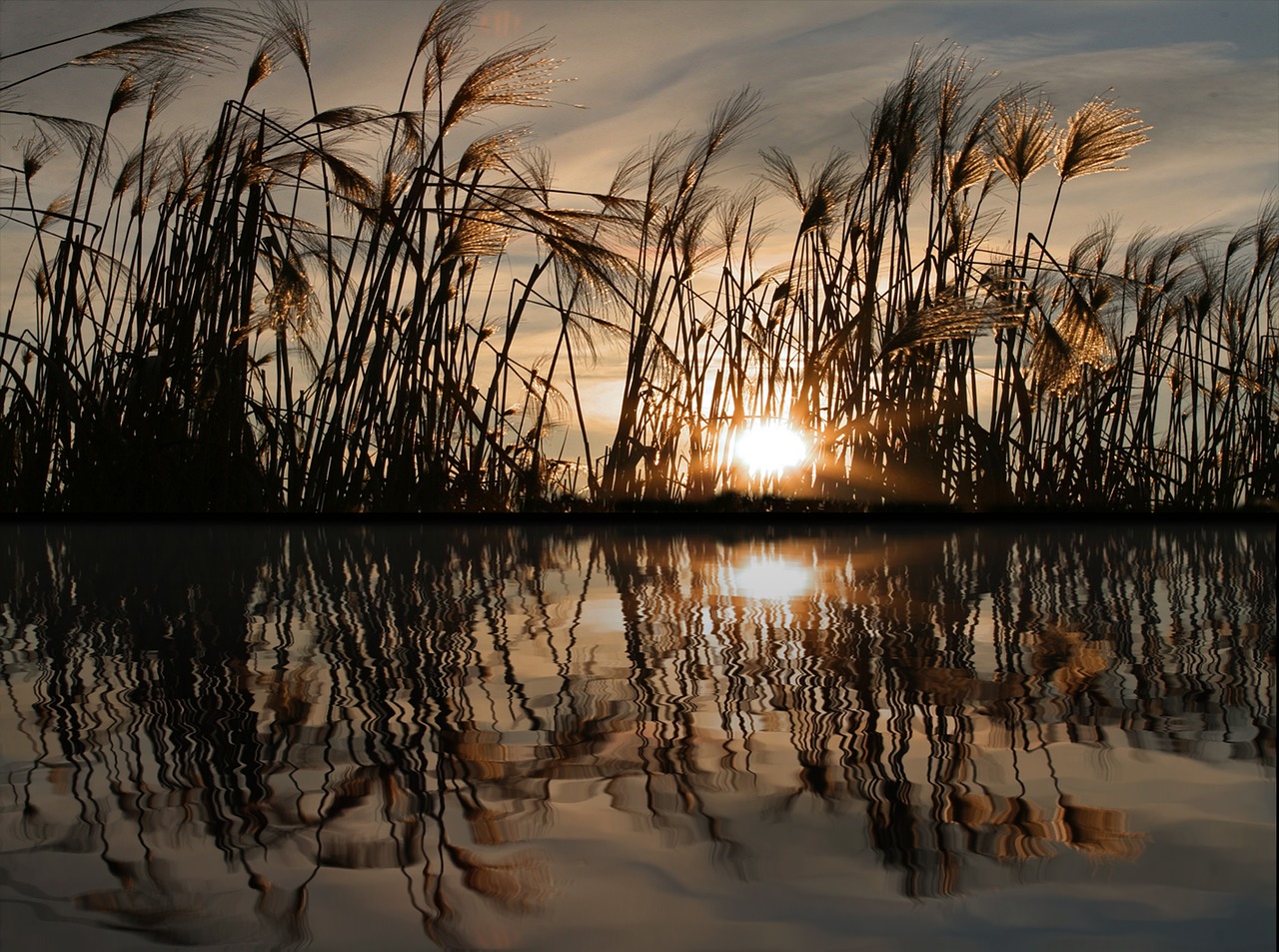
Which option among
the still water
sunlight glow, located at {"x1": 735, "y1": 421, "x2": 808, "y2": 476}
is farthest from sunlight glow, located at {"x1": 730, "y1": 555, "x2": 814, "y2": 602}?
sunlight glow, located at {"x1": 735, "y1": 421, "x2": 808, "y2": 476}

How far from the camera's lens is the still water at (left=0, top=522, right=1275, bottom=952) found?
15.3 inches

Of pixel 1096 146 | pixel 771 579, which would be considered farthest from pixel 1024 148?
pixel 771 579

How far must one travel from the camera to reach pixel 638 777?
56 centimetres

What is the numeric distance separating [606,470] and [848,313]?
92 centimetres

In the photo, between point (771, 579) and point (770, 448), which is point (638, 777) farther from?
point (770, 448)

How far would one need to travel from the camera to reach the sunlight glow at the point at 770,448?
3.46 metres

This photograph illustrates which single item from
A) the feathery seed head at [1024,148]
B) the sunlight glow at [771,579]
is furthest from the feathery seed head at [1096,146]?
the sunlight glow at [771,579]

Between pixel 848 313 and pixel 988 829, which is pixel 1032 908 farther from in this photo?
pixel 848 313

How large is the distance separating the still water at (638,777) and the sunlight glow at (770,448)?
85.1 inches

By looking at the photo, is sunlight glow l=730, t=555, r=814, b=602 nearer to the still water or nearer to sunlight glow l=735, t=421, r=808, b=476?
the still water

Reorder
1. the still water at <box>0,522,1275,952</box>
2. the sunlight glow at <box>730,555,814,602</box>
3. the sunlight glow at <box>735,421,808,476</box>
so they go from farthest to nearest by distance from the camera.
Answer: the sunlight glow at <box>735,421,808,476</box> < the sunlight glow at <box>730,555,814,602</box> < the still water at <box>0,522,1275,952</box>

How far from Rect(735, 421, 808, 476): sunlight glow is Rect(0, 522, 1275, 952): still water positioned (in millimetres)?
2163

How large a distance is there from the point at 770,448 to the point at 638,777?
299cm

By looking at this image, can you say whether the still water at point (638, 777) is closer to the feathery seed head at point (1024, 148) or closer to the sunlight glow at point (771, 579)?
the sunlight glow at point (771, 579)
